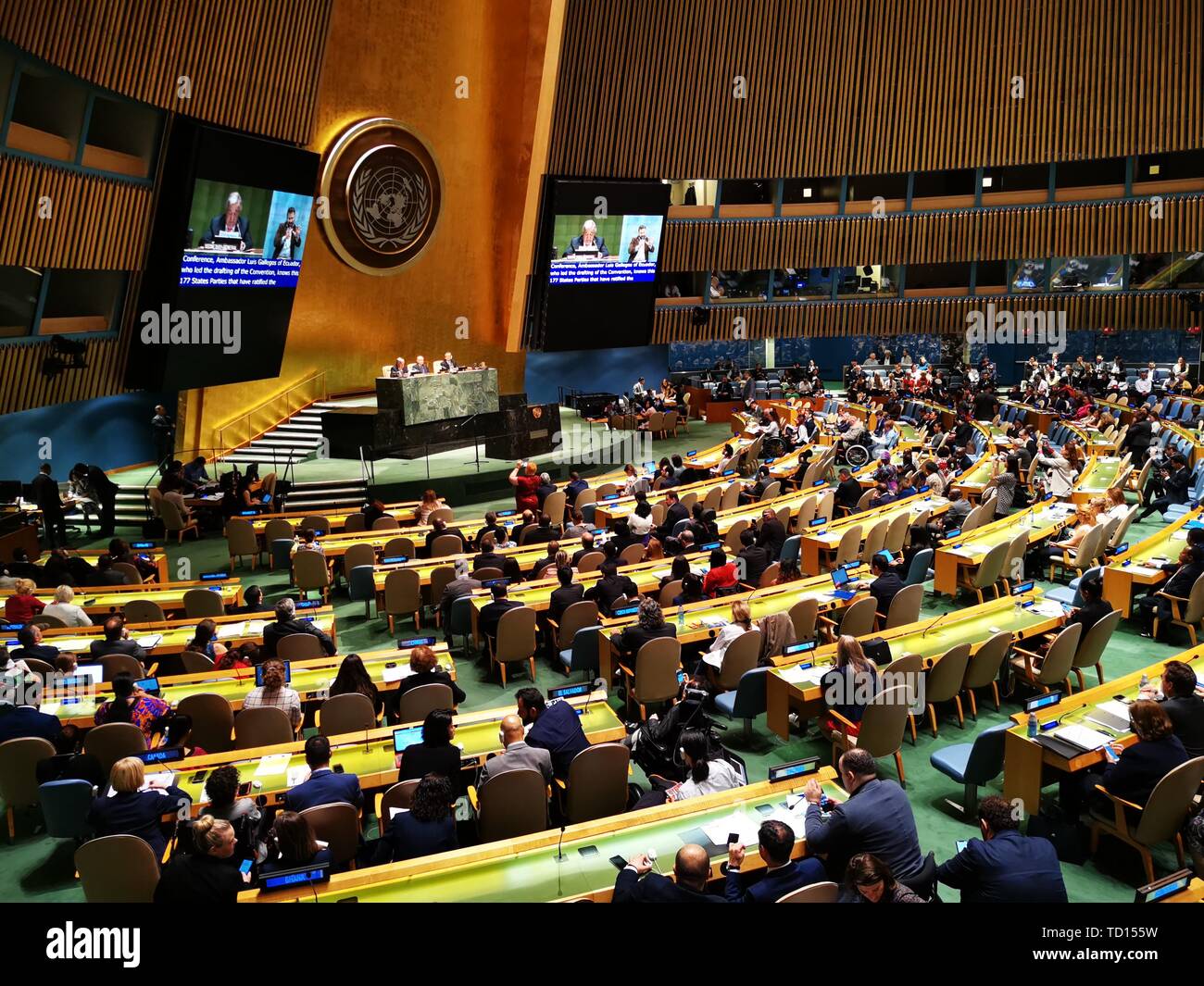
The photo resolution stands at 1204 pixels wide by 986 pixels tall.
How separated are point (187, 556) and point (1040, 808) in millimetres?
12423

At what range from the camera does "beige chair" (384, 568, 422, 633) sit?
34.3 feet

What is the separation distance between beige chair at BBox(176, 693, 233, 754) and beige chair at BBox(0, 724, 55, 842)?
53 cm

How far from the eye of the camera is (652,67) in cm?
2480

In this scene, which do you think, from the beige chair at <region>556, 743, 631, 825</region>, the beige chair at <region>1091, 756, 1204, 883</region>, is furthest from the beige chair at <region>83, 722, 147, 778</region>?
the beige chair at <region>1091, 756, 1204, 883</region>

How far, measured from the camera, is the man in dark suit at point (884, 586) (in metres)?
9.03

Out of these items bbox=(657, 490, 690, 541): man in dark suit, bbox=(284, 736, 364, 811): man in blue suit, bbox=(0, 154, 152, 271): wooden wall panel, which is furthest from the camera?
bbox=(0, 154, 152, 271): wooden wall panel

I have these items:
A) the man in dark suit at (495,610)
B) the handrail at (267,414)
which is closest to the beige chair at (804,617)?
the man in dark suit at (495,610)

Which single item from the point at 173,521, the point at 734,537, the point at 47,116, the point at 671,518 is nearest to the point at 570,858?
the point at 734,537

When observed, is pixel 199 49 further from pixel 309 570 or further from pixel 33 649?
pixel 33 649

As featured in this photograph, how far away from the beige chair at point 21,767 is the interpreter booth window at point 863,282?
25469mm

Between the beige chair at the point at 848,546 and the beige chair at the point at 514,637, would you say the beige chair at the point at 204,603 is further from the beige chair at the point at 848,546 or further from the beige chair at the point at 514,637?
the beige chair at the point at 848,546

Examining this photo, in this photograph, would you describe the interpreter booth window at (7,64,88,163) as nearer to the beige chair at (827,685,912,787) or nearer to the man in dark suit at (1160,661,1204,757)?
the beige chair at (827,685,912,787)
